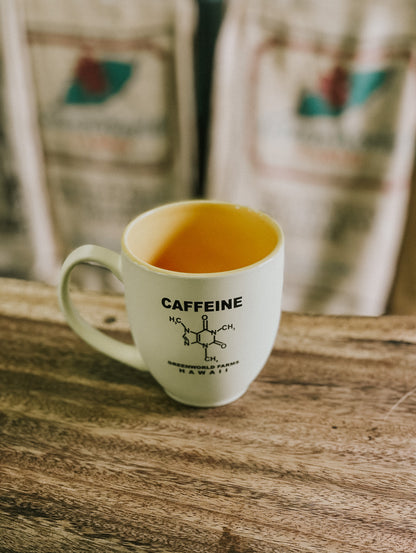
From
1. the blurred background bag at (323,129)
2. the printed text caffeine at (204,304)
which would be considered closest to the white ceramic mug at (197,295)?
the printed text caffeine at (204,304)

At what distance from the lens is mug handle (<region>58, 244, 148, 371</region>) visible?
16.5 inches

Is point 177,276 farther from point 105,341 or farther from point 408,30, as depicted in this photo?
point 408,30

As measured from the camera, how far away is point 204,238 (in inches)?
19.2

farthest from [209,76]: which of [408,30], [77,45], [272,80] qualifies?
[408,30]

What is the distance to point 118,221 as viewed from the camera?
123 centimetres

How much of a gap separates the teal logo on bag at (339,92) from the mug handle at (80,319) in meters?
0.74

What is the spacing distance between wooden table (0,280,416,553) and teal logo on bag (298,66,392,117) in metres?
0.61

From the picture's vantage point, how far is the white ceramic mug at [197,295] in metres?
0.38

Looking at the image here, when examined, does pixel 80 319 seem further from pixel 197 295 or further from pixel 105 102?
pixel 105 102

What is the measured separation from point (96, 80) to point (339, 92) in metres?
0.46

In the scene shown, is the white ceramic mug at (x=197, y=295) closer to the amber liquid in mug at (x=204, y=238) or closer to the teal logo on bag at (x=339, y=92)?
the amber liquid in mug at (x=204, y=238)

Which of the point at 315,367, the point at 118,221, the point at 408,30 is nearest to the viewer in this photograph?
the point at 315,367

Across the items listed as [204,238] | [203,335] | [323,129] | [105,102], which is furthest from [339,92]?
[203,335]

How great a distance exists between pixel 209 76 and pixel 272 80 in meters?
0.16
